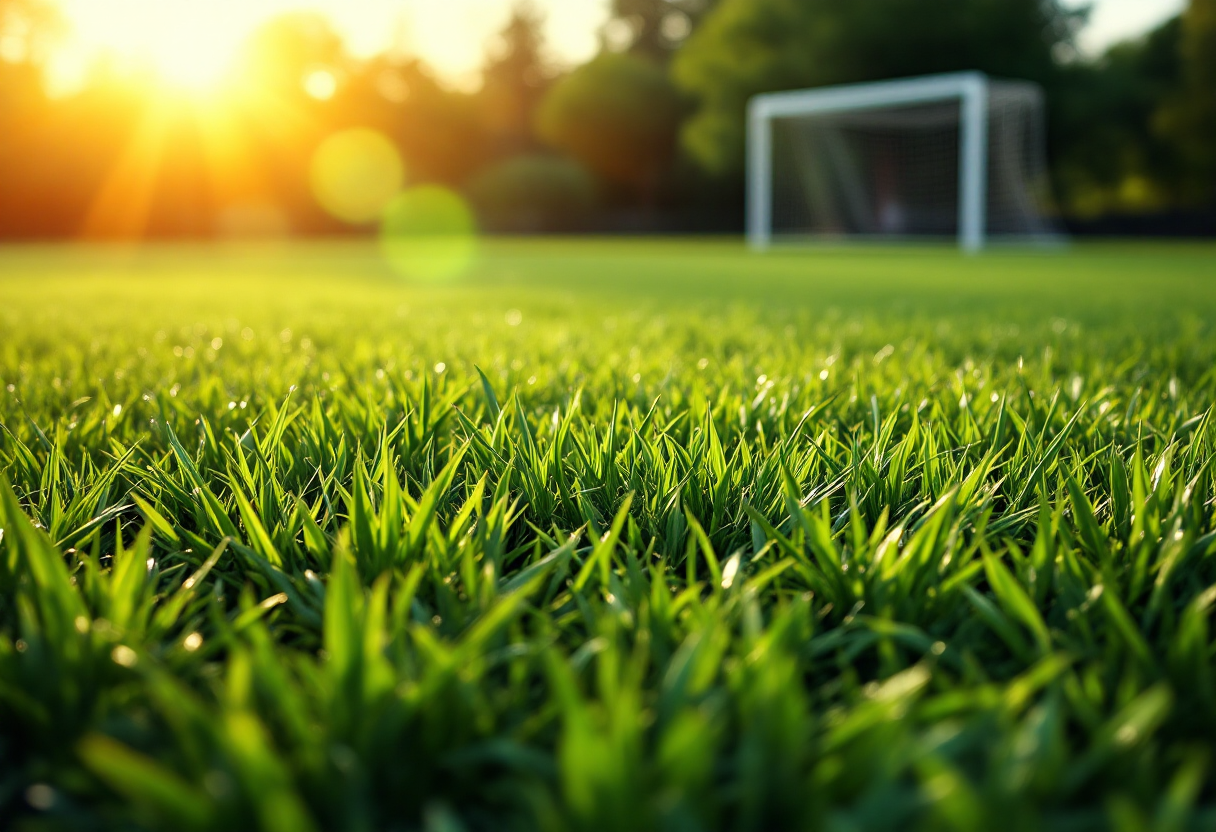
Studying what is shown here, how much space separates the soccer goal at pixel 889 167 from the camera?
18656 millimetres

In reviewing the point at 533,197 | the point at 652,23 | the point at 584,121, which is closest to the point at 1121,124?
the point at 584,121

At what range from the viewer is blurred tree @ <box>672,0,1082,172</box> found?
24.6 meters

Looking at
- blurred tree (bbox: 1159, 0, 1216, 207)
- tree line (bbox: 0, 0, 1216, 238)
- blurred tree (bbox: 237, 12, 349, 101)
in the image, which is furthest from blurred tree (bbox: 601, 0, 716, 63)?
blurred tree (bbox: 1159, 0, 1216, 207)

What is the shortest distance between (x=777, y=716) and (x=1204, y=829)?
0.25 metres

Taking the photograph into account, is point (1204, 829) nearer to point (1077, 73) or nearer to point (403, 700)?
point (403, 700)

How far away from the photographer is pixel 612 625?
646 millimetres

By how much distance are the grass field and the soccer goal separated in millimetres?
17069

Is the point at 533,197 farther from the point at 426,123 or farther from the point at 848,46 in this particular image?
the point at 848,46

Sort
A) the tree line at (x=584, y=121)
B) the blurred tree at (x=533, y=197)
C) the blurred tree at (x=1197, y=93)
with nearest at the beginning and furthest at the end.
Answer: the blurred tree at (x=1197, y=93) → the tree line at (x=584, y=121) → the blurred tree at (x=533, y=197)

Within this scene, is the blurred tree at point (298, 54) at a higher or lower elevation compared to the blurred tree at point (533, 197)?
higher

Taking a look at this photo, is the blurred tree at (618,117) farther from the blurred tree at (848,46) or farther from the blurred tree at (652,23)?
the blurred tree at (652,23)

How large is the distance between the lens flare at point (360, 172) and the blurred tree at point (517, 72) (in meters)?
10.4

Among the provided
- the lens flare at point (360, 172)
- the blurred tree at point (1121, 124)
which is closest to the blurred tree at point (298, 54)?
the lens flare at point (360, 172)

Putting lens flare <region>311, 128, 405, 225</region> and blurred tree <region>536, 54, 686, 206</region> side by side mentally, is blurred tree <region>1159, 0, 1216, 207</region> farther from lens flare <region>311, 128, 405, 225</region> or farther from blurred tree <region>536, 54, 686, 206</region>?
lens flare <region>311, 128, 405, 225</region>
